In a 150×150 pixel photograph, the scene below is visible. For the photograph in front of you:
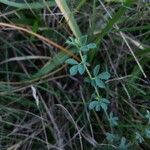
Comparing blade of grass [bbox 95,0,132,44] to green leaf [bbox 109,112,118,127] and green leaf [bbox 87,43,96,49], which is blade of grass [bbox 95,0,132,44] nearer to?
green leaf [bbox 87,43,96,49]

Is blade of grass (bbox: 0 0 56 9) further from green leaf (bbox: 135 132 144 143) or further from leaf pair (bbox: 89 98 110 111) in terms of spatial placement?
green leaf (bbox: 135 132 144 143)

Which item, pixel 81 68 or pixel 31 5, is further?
pixel 31 5

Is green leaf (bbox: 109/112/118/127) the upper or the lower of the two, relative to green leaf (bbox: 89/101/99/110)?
lower

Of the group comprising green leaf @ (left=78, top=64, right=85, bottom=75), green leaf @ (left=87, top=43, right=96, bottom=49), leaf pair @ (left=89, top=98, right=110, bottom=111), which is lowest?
leaf pair @ (left=89, top=98, right=110, bottom=111)

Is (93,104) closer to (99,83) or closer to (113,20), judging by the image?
(99,83)

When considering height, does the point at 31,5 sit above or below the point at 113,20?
above

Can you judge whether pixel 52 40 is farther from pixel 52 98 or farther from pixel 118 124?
pixel 118 124

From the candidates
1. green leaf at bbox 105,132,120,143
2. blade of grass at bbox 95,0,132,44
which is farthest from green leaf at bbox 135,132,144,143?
blade of grass at bbox 95,0,132,44

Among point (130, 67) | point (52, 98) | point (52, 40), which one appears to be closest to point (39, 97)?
point (52, 98)

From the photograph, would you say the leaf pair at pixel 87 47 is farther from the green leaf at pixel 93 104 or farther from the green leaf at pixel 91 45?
the green leaf at pixel 93 104

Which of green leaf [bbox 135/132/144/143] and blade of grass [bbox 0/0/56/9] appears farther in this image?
blade of grass [bbox 0/0/56/9]

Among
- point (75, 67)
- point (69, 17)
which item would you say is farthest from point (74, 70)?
point (69, 17)

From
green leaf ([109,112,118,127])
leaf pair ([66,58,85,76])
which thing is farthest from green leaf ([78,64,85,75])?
green leaf ([109,112,118,127])
